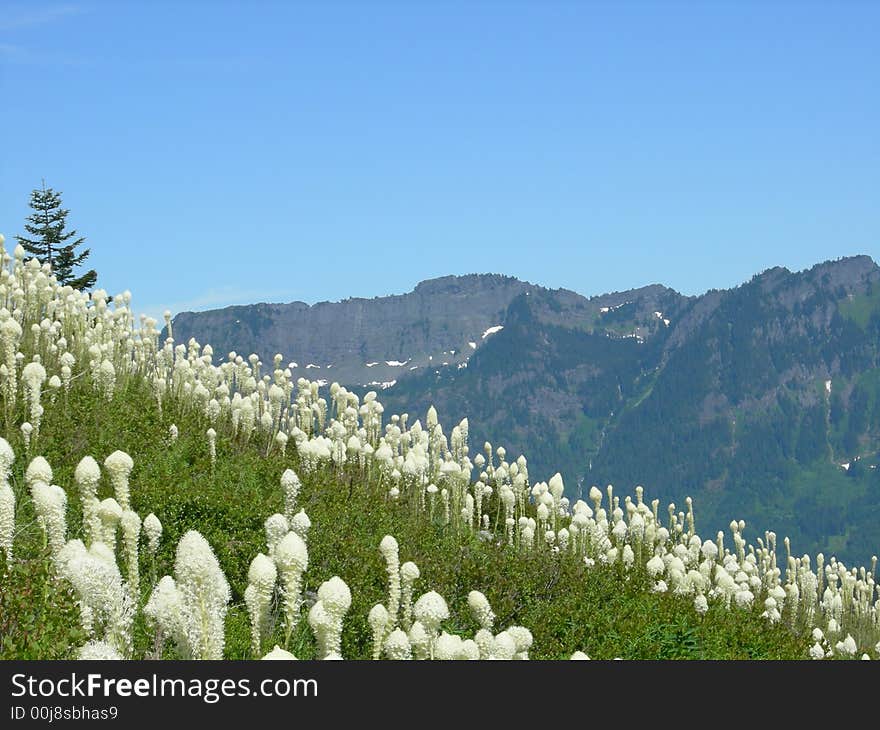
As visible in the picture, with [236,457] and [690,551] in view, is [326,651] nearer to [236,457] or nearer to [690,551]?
[236,457]

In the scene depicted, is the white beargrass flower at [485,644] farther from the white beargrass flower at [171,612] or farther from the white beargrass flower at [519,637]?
the white beargrass flower at [171,612]

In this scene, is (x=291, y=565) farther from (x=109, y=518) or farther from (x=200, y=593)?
(x=109, y=518)

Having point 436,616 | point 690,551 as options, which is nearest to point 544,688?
point 436,616

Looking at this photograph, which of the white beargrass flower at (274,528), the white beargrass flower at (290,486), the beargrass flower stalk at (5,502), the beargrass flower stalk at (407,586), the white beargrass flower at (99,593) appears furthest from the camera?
the white beargrass flower at (290,486)

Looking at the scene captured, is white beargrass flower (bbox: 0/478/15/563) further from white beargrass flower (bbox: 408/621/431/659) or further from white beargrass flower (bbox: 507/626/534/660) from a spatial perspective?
white beargrass flower (bbox: 507/626/534/660)

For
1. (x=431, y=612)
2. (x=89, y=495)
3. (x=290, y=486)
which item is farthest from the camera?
(x=290, y=486)

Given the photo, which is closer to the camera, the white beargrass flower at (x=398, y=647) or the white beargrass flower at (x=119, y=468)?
the white beargrass flower at (x=398, y=647)

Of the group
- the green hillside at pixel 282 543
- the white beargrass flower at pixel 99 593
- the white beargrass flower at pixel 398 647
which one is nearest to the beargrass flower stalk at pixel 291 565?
the green hillside at pixel 282 543

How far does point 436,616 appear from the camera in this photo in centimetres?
577

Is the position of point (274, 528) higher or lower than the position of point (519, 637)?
higher

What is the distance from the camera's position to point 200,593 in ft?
16.2

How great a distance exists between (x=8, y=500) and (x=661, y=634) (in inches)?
238

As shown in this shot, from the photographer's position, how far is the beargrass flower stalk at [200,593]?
16.0ft

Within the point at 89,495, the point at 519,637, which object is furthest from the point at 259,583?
the point at 89,495
